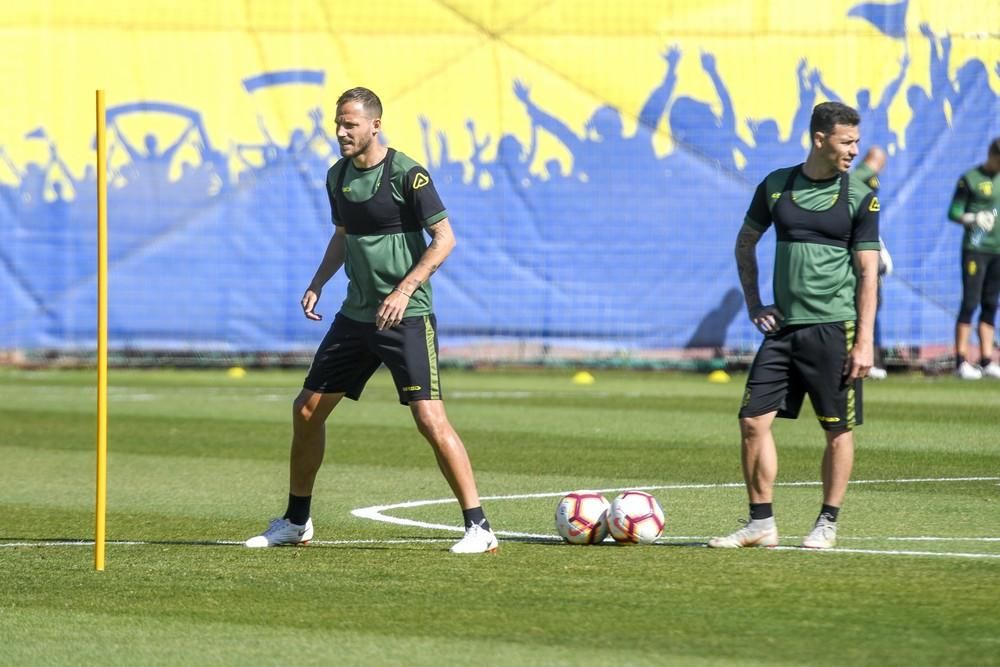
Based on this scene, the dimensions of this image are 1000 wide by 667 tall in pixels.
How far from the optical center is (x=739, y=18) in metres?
22.6

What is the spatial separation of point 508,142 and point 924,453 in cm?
1098

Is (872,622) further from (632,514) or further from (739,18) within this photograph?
(739,18)

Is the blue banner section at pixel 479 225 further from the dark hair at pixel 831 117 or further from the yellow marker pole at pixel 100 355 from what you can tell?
the yellow marker pole at pixel 100 355

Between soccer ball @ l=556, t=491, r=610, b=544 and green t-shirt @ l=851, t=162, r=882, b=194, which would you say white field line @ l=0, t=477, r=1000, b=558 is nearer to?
soccer ball @ l=556, t=491, r=610, b=544

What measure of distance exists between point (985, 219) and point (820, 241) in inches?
479

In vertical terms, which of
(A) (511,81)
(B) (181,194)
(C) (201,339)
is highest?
(A) (511,81)

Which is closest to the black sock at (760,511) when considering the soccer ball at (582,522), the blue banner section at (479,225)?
the soccer ball at (582,522)

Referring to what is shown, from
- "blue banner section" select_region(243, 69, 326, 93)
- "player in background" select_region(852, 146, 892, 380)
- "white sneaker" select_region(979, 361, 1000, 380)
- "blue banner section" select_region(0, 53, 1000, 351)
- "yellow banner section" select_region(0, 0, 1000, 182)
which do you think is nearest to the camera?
"player in background" select_region(852, 146, 892, 380)

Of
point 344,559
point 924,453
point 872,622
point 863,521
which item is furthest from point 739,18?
point 872,622

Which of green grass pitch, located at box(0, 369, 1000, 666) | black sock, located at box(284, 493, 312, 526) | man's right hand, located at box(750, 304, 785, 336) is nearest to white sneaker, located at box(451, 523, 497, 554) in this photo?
green grass pitch, located at box(0, 369, 1000, 666)

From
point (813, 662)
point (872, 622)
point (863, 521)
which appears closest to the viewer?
point (813, 662)

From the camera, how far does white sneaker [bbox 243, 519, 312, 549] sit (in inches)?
341

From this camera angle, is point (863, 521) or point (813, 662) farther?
point (863, 521)

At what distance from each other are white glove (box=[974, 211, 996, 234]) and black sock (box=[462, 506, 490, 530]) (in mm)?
12716
